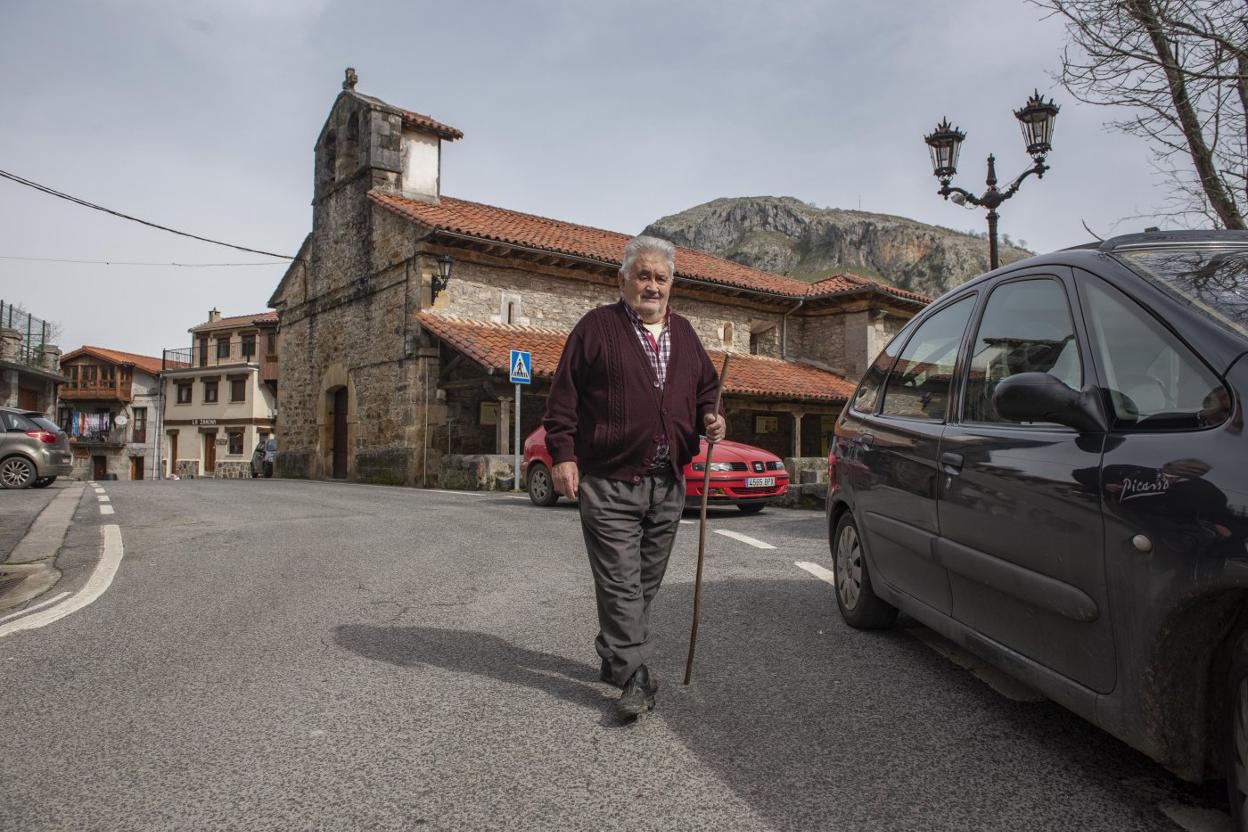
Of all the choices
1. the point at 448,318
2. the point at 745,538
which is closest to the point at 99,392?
the point at 448,318

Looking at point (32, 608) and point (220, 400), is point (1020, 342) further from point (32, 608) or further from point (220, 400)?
point (220, 400)

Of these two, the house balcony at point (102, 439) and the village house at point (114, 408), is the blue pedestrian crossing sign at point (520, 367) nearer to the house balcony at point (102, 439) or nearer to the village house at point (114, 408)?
the village house at point (114, 408)

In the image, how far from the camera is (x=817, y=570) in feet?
18.2

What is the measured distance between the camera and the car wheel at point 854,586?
149 inches

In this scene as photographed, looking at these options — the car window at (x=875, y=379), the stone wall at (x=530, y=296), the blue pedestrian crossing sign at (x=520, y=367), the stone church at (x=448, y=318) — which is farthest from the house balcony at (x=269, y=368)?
the car window at (x=875, y=379)

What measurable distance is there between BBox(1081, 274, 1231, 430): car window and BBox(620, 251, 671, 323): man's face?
4.69 feet

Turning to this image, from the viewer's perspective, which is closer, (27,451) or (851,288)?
(27,451)

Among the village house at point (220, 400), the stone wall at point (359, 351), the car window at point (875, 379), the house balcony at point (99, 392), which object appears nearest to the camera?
the car window at point (875, 379)

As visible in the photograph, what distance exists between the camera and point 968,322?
10.5ft

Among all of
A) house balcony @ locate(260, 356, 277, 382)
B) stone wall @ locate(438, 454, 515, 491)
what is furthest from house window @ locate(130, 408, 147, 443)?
stone wall @ locate(438, 454, 515, 491)

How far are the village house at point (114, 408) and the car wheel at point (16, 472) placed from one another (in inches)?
1498

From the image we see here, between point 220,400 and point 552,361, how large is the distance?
37.2 meters

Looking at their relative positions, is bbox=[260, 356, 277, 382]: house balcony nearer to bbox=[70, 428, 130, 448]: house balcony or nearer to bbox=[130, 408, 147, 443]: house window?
bbox=[70, 428, 130, 448]: house balcony

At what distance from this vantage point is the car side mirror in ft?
6.88
